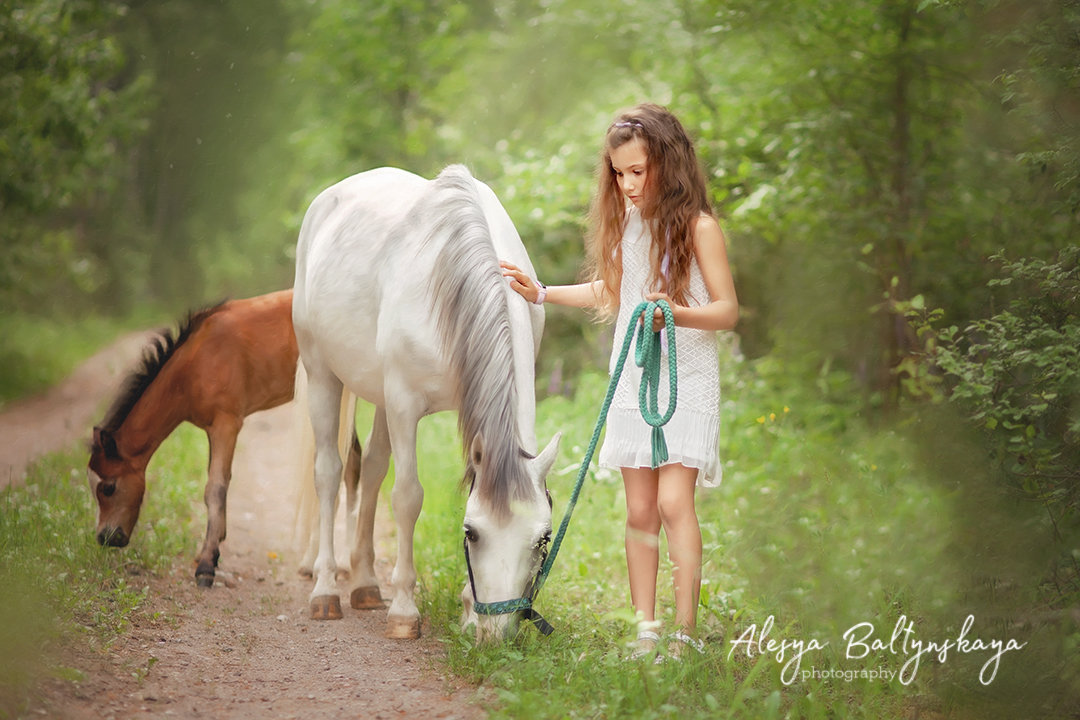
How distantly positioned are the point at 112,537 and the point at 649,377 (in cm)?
301

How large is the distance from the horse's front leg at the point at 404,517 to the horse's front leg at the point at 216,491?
139cm

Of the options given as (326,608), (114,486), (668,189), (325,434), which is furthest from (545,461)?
(114,486)

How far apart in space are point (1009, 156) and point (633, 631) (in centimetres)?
317

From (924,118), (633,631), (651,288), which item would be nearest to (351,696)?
(633,631)

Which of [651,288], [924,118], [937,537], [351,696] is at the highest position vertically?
[924,118]

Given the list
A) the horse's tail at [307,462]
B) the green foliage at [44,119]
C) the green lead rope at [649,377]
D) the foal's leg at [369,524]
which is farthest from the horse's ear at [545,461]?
the green foliage at [44,119]

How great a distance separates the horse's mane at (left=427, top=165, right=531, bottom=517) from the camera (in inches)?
127

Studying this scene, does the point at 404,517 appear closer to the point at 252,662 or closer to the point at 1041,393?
the point at 252,662

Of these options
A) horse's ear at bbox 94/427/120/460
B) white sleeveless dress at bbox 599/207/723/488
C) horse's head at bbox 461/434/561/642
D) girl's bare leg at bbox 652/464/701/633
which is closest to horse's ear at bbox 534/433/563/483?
horse's head at bbox 461/434/561/642

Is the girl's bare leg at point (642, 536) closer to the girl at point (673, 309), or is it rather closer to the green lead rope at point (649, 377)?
the girl at point (673, 309)

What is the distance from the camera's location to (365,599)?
14.9 ft

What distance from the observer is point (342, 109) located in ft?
34.7

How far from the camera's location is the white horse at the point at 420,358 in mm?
3221

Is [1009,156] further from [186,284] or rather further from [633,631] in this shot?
[186,284]
